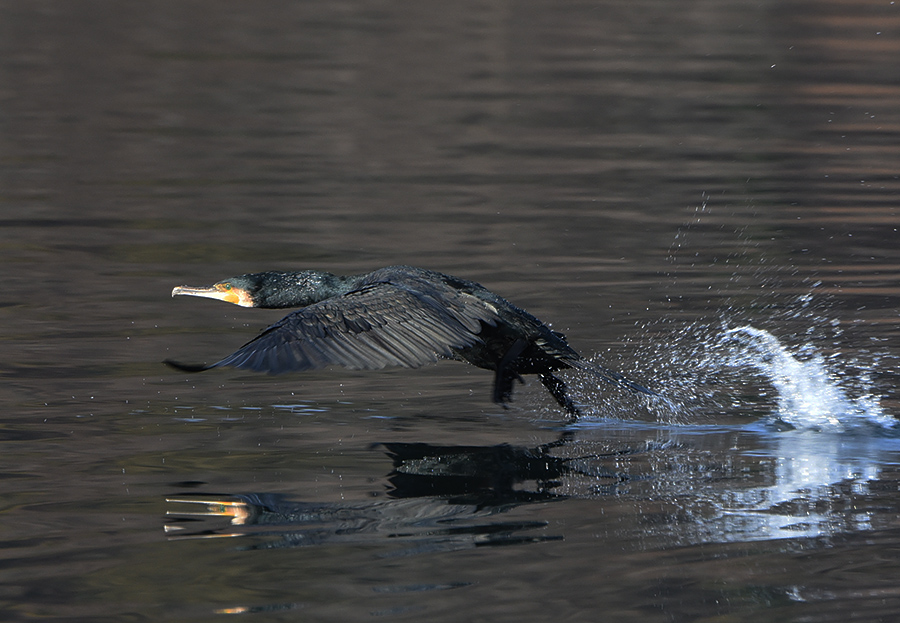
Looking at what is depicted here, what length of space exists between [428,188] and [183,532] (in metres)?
6.88

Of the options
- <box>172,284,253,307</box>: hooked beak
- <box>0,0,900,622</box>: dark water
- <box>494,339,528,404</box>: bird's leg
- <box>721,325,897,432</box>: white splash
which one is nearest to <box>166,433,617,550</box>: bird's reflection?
<box>0,0,900,622</box>: dark water

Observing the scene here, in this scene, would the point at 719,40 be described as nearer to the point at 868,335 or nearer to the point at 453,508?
the point at 868,335

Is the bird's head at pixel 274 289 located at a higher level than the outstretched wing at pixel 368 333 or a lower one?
higher

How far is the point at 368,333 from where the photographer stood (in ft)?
16.6

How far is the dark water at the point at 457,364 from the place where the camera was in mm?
3955

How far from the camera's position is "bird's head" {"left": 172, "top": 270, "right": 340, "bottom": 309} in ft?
20.3

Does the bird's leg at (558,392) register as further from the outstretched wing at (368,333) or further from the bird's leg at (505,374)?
the outstretched wing at (368,333)

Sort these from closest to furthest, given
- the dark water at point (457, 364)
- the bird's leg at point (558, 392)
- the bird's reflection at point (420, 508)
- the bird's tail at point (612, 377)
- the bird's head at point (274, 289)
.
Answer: the dark water at point (457, 364) → the bird's reflection at point (420, 508) → the bird's tail at point (612, 377) → the bird's leg at point (558, 392) → the bird's head at point (274, 289)

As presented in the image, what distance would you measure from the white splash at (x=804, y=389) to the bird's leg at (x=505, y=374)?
3.93 ft

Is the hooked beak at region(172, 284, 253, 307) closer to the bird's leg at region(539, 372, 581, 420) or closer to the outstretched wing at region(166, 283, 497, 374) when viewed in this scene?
the outstretched wing at region(166, 283, 497, 374)

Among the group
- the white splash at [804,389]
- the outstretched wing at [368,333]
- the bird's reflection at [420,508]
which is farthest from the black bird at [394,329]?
the white splash at [804,389]

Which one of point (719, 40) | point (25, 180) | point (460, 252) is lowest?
point (460, 252)

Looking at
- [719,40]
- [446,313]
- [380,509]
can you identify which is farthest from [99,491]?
[719,40]

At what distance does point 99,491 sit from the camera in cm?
466
